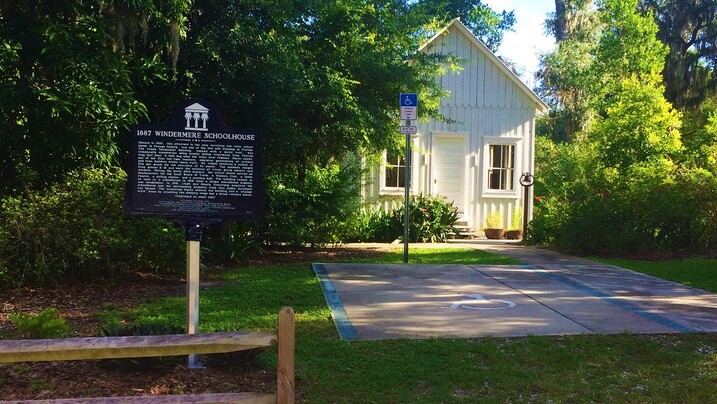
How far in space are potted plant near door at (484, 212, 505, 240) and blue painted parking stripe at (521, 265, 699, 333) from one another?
6.75 meters

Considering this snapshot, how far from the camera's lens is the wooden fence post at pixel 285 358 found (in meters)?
3.84

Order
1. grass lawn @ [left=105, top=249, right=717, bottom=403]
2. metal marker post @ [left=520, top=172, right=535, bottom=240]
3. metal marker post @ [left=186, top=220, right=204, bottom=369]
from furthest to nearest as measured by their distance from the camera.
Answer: metal marker post @ [left=520, top=172, right=535, bottom=240] < metal marker post @ [left=186, top=220, right=204, bottom=369] < grass lawn @ [left=105, top=249, right=717, bottom=403]

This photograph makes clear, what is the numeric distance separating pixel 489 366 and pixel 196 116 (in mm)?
3150

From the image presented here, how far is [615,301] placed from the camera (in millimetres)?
8195

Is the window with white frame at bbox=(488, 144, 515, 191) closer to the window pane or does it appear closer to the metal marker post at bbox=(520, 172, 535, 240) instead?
the metal marker post at bbox=(520, 172, 535, 240)

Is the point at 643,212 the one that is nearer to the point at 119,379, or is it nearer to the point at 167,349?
the point at 119,379

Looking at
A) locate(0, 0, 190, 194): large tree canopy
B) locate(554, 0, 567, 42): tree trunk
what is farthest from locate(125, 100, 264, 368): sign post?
locate(554, 0, 567, 42): tree trunk

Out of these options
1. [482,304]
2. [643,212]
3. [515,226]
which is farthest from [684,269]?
[515,226]

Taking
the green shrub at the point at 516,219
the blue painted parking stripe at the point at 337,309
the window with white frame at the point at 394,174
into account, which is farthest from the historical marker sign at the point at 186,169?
the green shrub at the point at 516,219

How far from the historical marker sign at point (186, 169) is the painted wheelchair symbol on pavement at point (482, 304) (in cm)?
358

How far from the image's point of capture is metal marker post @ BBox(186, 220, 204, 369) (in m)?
4.98

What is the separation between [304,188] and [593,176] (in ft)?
21.1

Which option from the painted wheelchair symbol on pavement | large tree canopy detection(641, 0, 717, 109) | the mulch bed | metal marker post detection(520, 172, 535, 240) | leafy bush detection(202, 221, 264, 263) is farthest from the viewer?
large tree canopy detection(641, 0, 717, 109)

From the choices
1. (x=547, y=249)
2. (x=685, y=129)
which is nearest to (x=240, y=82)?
A: (x=547, y=249)
